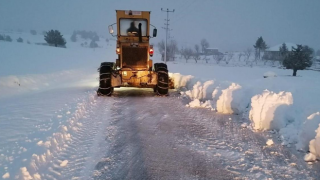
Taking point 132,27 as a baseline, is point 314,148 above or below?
below

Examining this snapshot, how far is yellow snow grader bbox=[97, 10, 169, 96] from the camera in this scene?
11.6 m

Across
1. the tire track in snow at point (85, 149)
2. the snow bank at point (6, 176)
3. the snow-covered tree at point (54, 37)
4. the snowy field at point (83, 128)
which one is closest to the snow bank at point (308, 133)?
the snowy field at point (83, 128)

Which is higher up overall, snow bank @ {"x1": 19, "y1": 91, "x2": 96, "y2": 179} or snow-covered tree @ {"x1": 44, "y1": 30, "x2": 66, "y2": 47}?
snow-covered tree @ {"x1": 44, "y1": 30, "x2": 66, "y2": 47}

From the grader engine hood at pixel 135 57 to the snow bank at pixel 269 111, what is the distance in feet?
19.9

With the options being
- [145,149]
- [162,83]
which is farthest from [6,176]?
[162,83]

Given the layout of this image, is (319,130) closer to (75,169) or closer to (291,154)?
(291,154)

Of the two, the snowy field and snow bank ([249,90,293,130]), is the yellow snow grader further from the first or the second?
snow bank ([249,90,293,130])

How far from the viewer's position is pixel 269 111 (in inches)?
266

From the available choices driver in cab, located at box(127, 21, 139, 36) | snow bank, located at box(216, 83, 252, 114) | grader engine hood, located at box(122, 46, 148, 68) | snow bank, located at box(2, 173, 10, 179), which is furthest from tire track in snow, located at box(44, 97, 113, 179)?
driver in cab, located at box(127, 21, 139, 36)

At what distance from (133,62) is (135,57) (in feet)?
0.77

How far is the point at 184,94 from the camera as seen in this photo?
12.1 metres

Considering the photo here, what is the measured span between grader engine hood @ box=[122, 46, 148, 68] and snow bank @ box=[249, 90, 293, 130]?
6078 millimetres

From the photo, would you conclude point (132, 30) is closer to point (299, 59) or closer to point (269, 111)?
point (269, 111)

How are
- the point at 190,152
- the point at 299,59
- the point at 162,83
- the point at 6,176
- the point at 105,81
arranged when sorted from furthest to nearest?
the point at 299,59 < the point at 162,83 < the point at 105,81 < the point at 190,152 < the point at 6,176
